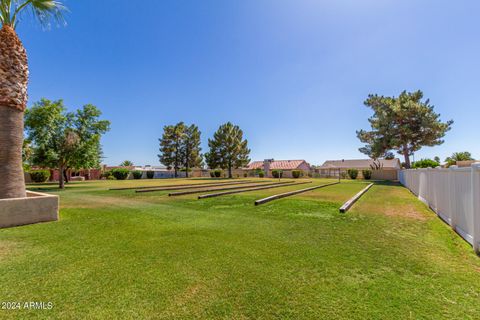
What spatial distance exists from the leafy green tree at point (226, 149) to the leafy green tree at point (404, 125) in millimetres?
19901

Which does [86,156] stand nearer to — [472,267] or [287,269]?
[287,269]

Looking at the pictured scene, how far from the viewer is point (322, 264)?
3.07 meters

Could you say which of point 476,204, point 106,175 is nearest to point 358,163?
point 106,175

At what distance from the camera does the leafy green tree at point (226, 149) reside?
37312 millimetres

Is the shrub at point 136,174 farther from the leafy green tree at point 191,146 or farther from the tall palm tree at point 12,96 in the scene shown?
the tall palm tree at point 12,96

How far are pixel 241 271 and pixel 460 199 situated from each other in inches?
188

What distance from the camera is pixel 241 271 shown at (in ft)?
9.41

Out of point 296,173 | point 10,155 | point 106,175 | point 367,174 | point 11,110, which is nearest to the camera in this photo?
point 10,155

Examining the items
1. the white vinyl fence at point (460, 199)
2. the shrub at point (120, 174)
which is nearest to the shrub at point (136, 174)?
the shrub at point (120, 174)

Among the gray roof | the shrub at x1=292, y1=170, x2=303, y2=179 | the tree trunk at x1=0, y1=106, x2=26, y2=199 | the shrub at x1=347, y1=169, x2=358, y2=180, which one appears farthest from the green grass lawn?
the gray roof

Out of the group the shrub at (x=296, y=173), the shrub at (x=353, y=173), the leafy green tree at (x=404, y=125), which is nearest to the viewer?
the leafy green tree at (x=404, y=125)

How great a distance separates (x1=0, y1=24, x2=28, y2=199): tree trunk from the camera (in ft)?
18.6

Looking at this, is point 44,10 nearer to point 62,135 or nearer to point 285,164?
point 62,135

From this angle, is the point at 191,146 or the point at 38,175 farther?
the point at 191,146
